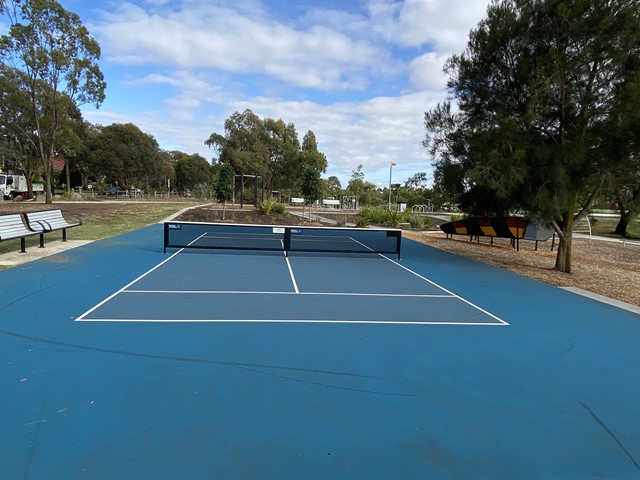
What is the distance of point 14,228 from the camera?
1056 cm

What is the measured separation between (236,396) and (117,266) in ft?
23.7

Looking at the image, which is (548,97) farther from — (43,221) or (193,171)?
(193,171)

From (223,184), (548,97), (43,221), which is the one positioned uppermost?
(548,97)

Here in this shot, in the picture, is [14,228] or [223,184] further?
[223,184]

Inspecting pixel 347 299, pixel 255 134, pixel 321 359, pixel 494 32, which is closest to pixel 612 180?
pixel 494 32

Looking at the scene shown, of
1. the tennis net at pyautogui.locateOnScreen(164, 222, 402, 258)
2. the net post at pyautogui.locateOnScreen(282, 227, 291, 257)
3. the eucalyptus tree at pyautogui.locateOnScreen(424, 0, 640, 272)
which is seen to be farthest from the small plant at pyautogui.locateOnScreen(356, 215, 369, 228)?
the eucalyptus tree at pyautogui.locateOnScreen(424, 0, 640, 272)

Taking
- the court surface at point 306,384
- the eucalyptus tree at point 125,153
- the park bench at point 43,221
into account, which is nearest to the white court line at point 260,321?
the court surface at point 306,384

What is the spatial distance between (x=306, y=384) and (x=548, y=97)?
395 inches

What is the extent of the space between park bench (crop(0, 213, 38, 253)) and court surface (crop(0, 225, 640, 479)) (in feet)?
8.34

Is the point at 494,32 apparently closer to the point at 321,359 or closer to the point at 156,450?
the point at 321,359

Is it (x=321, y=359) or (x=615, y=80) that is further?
(x=615, y=80)

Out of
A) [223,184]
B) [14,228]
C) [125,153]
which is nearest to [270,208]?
[223,184]

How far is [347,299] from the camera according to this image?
7539 mm

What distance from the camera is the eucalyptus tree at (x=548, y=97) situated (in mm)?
9656
